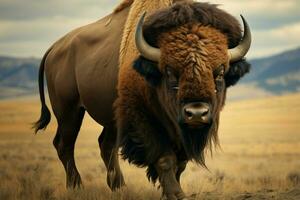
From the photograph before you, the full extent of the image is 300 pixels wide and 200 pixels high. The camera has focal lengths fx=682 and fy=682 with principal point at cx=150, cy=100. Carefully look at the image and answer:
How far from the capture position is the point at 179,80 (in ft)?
19.9

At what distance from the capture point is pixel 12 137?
3816 centimetres

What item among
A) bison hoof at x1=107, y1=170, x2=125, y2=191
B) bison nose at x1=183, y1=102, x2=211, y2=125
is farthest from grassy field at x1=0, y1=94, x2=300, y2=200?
bison nose at x1=183, y1=102, x2=211, y2=125

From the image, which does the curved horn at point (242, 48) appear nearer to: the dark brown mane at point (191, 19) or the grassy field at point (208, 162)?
the dark brown mane at point (191, 19)

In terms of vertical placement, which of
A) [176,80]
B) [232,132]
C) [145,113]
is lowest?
[232,132]

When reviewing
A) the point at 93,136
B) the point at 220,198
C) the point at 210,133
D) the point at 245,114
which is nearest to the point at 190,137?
the point at 210,133

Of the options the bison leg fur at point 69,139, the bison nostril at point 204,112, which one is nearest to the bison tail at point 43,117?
the bison leg fur at point 69,139

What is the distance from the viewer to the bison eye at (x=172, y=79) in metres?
6.18

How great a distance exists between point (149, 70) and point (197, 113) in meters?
0.89

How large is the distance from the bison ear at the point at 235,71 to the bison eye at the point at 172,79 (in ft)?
2.04

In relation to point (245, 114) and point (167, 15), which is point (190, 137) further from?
point (245, 114)

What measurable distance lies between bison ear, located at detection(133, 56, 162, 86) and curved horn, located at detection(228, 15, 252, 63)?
72cm

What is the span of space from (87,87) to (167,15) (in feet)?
7.76

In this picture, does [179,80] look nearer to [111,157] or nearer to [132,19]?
[132,19]

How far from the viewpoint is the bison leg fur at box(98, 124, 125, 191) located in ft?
28.8
